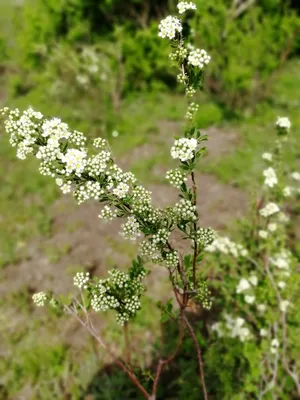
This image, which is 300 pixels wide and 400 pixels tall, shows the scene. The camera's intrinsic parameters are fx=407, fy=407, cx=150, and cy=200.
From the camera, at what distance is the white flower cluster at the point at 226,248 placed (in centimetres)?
305

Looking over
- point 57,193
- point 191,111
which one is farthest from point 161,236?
point 57,193

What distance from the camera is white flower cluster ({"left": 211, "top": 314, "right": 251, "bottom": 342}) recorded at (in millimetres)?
2773

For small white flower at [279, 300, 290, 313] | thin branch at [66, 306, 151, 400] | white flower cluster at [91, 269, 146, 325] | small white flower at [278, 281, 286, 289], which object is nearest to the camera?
white flower cluster at [91, 269, 146, 325]

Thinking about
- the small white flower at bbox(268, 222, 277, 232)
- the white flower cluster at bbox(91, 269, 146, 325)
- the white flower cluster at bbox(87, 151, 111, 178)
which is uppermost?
the small white flower at bbox(268, 222, 277, 232)

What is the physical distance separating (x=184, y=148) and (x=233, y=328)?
185 cm

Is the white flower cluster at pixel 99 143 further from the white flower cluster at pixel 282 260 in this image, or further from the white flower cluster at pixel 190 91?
the white flower cluster at pixel 282 260

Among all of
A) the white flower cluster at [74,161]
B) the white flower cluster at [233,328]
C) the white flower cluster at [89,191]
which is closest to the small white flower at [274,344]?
the white flower cluster at [233,328]

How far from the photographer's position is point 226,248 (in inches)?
122

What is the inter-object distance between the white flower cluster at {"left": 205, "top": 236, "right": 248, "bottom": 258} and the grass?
889 millimetres

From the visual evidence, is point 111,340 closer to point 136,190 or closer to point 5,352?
point 5,352

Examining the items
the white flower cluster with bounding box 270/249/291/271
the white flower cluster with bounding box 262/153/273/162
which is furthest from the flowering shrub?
the white flower cluster with bounding box 262/153/273/162

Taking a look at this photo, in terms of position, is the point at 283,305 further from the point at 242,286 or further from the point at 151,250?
the point at 151,250

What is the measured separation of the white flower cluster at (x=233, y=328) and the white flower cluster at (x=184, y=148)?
1.77 meters

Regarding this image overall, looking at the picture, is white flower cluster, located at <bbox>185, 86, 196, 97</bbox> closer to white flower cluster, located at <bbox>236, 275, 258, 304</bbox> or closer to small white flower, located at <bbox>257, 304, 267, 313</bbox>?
white flower cluster, located at <bbox>236, 275, 258, 304</bbox>
